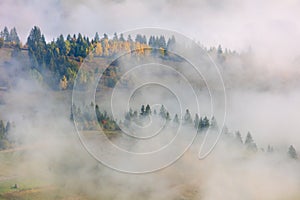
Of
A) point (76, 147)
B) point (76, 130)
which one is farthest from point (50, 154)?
point (76, 130)

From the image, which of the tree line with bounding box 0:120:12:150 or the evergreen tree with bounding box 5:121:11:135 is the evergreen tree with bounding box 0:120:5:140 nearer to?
the tree line with bounding box 0:120:12:150

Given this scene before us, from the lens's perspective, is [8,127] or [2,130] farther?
[8,127]

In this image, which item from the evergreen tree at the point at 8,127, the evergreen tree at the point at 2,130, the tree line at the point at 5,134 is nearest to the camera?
the tree line at the point at 5,134

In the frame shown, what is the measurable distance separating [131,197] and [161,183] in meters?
16.2

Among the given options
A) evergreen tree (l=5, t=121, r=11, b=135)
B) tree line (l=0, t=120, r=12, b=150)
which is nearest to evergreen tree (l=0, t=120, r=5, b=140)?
tree line (l=0, t=120, r=12, b=150)

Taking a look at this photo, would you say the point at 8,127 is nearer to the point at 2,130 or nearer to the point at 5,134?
the point at 2,130

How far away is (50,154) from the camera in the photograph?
6678 inches

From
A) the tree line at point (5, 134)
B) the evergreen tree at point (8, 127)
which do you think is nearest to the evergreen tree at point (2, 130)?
the tree line at point (5, 134)

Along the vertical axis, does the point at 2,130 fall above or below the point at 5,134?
above

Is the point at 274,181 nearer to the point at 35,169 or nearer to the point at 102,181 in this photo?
the point at 102,181

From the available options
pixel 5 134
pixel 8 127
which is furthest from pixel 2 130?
pixel 8 127

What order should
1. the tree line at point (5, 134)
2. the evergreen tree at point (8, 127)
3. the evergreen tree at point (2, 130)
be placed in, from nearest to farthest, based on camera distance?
the tree line at point (5, 134) → the evergreen tree at point (2, 130) → the evergreen tree at point (8, 127)

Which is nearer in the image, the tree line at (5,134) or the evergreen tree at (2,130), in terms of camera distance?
the tree line at (5,134)

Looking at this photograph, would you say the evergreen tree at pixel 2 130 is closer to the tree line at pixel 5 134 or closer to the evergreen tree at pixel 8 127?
the tree line at pixel 5 134
